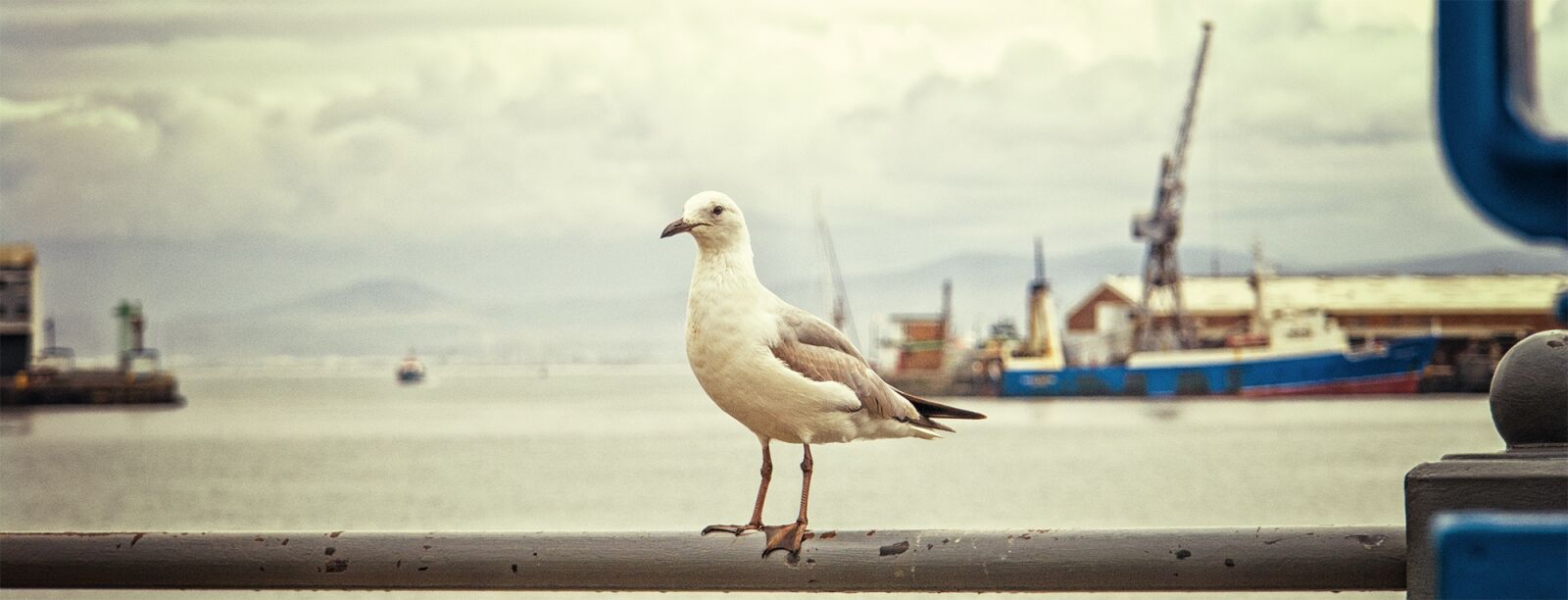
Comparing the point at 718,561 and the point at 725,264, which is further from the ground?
the point at 725,264

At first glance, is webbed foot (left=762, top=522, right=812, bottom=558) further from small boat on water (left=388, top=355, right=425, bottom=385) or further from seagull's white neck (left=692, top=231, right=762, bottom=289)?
small boat on water (left=388, top=355, right=425, bottom=385)

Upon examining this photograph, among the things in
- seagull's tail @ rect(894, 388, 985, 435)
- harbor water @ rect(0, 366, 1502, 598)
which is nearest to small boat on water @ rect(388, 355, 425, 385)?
harbor water @ rect(0, 366, 1502, 598)

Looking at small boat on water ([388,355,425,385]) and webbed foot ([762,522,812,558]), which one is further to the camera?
small boat on water ([388,355,425,385])

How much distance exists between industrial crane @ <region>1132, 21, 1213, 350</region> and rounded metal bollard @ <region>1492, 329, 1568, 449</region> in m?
77.2

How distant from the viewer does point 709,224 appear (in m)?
4.10

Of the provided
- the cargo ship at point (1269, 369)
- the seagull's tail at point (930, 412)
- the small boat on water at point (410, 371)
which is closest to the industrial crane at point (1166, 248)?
the cargo ship at point (1269, 369)

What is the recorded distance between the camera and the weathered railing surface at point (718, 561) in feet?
10.0

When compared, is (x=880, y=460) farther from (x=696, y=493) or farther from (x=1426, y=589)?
(x=1426, y=589)

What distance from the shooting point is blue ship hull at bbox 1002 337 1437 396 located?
3155 inches

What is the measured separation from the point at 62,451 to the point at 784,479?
119 feet

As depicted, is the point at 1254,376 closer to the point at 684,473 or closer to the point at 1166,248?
the point at 1166,248

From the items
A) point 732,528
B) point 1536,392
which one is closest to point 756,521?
point 732,528

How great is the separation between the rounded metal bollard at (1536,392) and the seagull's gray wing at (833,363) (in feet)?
5.86

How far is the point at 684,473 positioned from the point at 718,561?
51.6 meters
